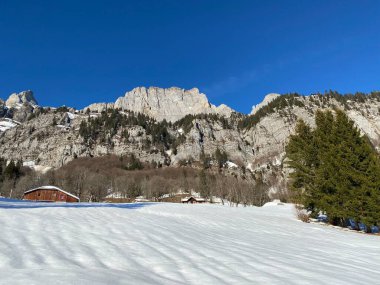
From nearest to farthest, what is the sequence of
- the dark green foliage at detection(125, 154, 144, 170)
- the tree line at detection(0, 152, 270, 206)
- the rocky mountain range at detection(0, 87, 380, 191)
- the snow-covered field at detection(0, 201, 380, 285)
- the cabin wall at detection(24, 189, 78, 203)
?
the snow-covered field at detection(0, 201, 380, 285), the cabin wall at detection(24, 189, 78, 203), the tree line at detection(0, 152, 270, 206), the dark green foliage at detection(125, 154, 144, 170), the rocky mountain range at detection(0, 87, 380, 191)

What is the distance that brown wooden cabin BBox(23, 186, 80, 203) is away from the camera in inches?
2445

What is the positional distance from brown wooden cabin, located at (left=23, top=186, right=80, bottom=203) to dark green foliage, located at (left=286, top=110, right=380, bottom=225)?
163 ft

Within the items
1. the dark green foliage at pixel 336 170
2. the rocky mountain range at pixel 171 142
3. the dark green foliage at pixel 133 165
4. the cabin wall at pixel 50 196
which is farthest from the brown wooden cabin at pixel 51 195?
the rocky mountain range at pixel 171 142

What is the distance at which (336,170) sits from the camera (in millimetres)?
25969

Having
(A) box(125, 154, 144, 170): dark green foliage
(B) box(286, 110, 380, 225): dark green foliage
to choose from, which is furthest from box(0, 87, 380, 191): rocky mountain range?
(B) box(286, 110, 380, 225): dark green foliage

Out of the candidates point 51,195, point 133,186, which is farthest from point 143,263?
point 133,186

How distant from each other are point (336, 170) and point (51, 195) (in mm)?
58561

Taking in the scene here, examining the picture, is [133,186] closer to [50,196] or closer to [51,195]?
[51,195]

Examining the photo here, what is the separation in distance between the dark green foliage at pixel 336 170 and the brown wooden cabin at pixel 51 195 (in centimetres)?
→ 4953

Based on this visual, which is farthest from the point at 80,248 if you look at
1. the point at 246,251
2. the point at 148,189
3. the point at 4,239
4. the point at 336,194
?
the point at 148,189

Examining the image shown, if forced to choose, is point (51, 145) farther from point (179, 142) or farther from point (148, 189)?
point (148, 189)

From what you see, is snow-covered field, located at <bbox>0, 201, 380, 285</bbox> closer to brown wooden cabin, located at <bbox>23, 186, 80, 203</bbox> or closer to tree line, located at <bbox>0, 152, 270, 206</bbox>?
brown wooden cabin, located at <bbox>23, 186, 80, 203</bbox>

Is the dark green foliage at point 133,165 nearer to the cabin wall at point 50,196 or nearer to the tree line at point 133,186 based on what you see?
the tree line at point 133,186

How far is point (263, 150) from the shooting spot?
187125mm
